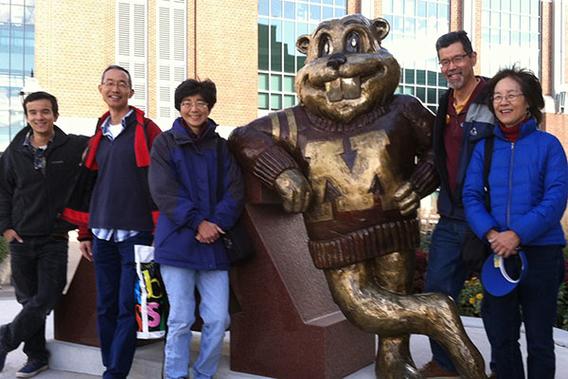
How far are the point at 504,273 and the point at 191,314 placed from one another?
4.81ft

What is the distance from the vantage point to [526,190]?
265 cm

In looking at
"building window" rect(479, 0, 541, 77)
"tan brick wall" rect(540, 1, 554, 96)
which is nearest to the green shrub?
"building window" rect(479, 0, 541, 77)

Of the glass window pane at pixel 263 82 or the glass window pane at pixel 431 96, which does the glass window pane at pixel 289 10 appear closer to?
the glass window pane at pixel 263 82

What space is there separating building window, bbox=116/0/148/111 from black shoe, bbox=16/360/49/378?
14788 mm

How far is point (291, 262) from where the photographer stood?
11.3ft

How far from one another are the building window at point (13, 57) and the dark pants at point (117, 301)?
15341mm

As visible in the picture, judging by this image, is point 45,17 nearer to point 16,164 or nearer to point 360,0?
point 360,0

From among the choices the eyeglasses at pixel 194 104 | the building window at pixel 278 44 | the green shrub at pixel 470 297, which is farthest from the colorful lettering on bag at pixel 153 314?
the building window at pixel 278 44

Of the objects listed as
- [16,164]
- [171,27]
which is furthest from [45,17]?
[16,164]

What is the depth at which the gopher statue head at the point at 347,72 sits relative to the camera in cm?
294

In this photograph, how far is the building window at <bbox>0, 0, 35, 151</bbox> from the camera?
56.3 feet

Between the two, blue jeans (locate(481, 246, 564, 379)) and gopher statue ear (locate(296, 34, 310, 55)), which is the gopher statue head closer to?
gopher statue ear (locate(296, 34, 310, 55))

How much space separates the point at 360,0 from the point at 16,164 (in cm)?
1936

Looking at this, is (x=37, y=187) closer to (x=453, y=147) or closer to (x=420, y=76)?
(x=453, y=147)
